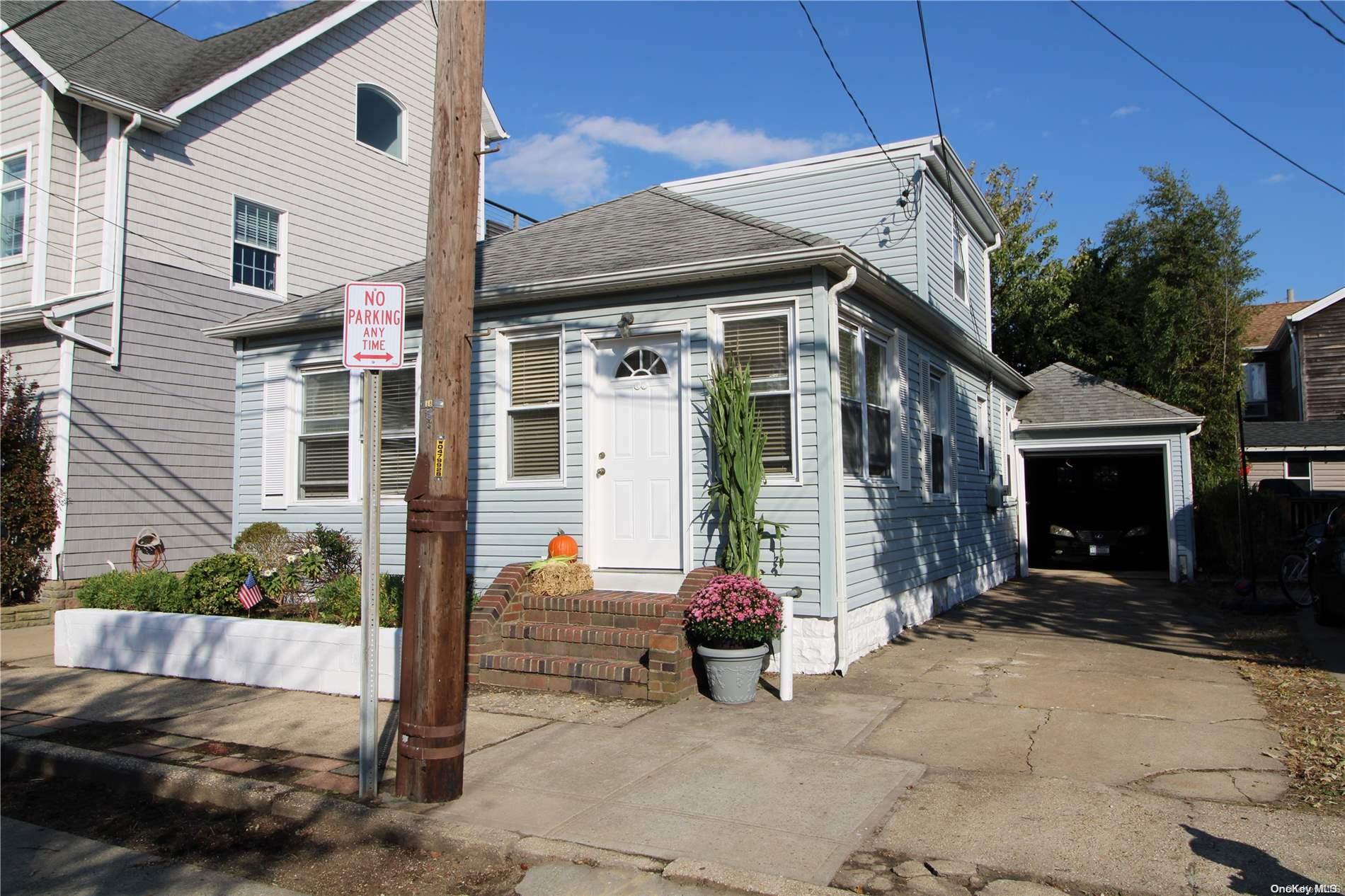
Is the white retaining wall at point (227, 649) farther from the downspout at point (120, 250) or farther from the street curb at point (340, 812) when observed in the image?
the downspout at point (120, 250)

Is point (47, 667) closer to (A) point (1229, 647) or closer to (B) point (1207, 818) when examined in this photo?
(B) point (1207, 818)

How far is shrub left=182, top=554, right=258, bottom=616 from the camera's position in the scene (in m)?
9.34

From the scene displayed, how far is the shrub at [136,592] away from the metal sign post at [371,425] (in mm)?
5131

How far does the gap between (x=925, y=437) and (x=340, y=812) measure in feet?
27.4

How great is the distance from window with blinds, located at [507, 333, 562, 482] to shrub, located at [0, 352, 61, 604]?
6.89 metres

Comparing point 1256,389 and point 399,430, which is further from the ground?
point 1256,389

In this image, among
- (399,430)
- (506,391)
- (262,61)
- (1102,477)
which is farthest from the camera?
(1102,477)

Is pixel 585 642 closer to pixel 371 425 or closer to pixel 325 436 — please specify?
pixel 371 425

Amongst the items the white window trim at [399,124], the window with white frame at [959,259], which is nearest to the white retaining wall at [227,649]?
the window with white frame at [959,259]

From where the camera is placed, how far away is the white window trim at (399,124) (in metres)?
17.3

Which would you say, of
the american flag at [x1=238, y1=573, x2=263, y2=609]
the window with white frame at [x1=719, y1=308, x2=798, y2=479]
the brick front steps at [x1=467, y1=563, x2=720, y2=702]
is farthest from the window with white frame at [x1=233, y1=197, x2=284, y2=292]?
the window with white frame at [x1=719, y1=308, x2=798, y2=479]

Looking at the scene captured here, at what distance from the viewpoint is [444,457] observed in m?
5.36

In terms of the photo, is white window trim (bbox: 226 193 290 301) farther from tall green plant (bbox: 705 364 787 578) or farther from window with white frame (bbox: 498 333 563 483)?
→ tall green plant (bbox: 705 364 787 578)

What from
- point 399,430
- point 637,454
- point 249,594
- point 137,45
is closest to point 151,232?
point 137,45
